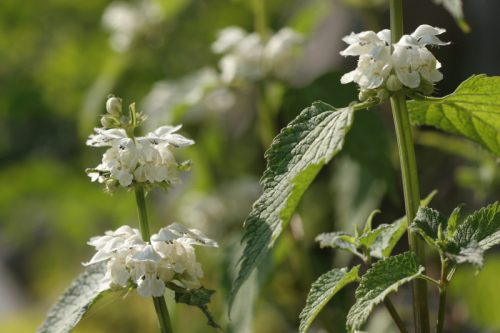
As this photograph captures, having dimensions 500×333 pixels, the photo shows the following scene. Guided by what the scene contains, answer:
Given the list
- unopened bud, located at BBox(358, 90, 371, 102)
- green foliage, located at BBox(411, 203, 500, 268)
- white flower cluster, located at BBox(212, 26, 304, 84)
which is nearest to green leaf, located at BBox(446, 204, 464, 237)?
green foliage, located at BBox(411, 203, 500, 268)

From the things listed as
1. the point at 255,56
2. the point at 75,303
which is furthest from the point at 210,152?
the point at 75,303

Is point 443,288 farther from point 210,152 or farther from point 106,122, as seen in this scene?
point 210,152

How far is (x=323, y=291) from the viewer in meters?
0.33

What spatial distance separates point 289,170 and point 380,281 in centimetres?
10

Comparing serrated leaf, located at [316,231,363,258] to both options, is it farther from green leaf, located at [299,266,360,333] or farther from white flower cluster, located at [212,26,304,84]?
white flower cluster, located at [212,26,304,84]

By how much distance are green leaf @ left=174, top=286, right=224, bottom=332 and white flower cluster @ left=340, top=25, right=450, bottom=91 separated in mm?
194

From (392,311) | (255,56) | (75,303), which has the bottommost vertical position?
(392,311)

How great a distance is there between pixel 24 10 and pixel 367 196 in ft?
5.51

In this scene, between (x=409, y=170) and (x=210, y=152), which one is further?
(x=210, y=152)

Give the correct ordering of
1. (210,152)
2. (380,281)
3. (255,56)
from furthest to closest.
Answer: (210,152), (255,56), (380,281)

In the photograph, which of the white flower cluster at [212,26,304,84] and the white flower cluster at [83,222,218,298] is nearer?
the white flower cluster at [83,222,218,298]

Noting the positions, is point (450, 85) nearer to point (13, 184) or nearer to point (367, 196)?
point (367, 196)

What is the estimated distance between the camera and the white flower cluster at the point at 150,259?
1.04 feet

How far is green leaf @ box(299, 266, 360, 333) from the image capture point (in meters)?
0.30
